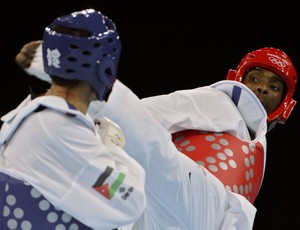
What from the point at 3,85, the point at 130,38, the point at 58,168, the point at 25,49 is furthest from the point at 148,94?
the point at 58,168

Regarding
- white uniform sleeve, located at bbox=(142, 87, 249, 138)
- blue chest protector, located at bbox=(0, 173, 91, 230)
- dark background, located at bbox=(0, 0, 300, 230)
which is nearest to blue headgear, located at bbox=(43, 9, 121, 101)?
blue chest protector, located at bbox=(0, 173, 91, 230)

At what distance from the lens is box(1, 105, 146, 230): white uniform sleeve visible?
6.95 feet

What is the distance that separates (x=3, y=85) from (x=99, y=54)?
6.75 ft

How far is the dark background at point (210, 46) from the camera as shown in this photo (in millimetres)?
4516

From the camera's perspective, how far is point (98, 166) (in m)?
2.14

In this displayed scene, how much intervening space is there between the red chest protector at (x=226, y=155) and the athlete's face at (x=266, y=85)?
323mm

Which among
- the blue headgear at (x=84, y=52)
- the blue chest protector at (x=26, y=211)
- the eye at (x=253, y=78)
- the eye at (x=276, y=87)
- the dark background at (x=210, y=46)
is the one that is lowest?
the dark background at (x=210, y=46)

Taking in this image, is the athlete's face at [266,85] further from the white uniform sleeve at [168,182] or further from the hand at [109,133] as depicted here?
the hand at [109,133]

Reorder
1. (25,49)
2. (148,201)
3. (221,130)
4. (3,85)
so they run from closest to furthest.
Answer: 1. (25,49)
2. (148,201)
3. (221,130)
4. (3,85)

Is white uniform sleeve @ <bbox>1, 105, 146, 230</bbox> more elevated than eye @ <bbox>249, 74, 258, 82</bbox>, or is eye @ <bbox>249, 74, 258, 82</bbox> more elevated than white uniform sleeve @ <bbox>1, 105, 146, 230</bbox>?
white uniform sleeve @ <bbox>1, 105, 146, 230</bbox>

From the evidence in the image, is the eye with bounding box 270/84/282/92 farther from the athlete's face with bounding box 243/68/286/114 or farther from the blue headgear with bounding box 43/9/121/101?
the blue headgear with bounding box 43/9/121/101

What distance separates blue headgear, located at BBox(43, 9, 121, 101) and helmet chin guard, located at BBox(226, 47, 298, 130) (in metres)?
1.57

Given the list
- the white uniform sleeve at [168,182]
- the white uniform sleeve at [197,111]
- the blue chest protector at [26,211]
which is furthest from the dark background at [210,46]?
the blue chest protector at [26,211]

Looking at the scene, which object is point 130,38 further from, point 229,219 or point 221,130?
point 229,219
